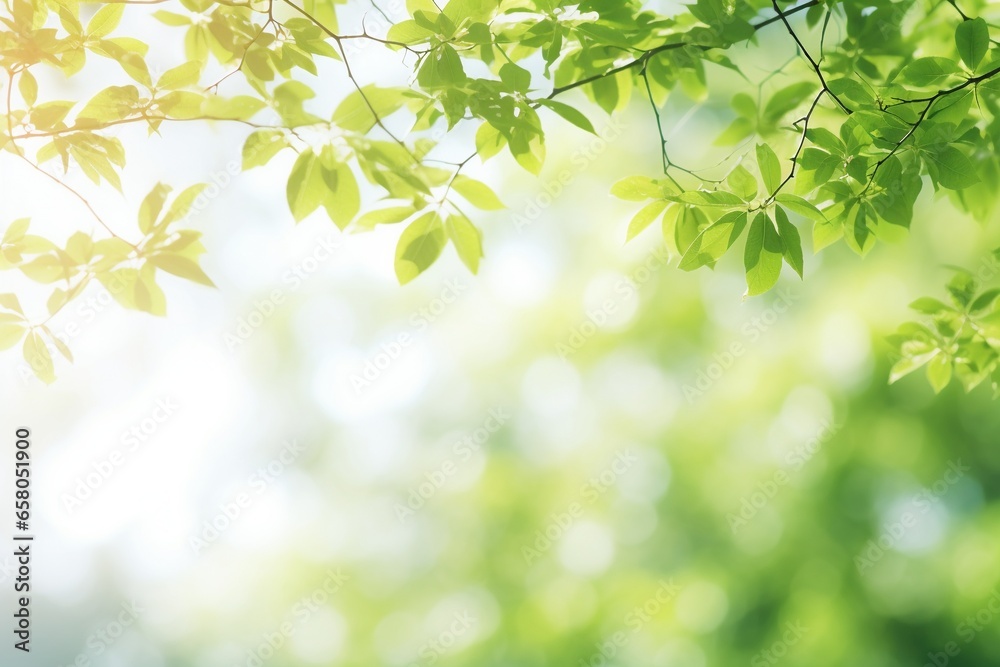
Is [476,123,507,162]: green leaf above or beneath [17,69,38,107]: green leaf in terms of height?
beneath

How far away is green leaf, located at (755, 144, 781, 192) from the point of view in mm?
1123

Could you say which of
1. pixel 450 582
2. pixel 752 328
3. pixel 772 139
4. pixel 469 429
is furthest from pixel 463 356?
pixel 772 139

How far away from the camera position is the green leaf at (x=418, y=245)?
4.17ft

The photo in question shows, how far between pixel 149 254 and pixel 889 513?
5345 mm

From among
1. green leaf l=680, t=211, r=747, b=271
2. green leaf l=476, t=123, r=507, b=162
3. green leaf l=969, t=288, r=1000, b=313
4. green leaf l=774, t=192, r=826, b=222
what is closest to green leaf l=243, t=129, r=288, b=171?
green leaf l=476, t=123, r=507, b=162

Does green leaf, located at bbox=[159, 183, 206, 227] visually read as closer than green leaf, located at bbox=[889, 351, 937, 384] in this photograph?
Yes

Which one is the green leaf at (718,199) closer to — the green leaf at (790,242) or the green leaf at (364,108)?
the green leaf at (790,242)

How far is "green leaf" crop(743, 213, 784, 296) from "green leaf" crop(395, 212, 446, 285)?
0.53 metres

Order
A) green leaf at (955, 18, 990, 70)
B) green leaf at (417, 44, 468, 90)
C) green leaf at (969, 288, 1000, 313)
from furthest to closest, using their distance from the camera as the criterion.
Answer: green leaf at (969, 288, 1000, 313) → green leaf at (955, 18, 990, 70) → green leaf at (417, 44, 468, 90)

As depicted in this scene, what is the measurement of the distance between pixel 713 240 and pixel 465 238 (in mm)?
430

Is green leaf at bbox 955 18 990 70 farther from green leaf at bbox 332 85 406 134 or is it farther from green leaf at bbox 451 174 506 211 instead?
green leaf at bbox 332 85 406 134

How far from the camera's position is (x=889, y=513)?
5117mm

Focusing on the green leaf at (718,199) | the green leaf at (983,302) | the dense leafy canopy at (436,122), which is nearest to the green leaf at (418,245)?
the dense leafy canopy at (436,122)

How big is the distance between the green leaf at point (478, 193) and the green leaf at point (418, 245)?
0.07 metres
